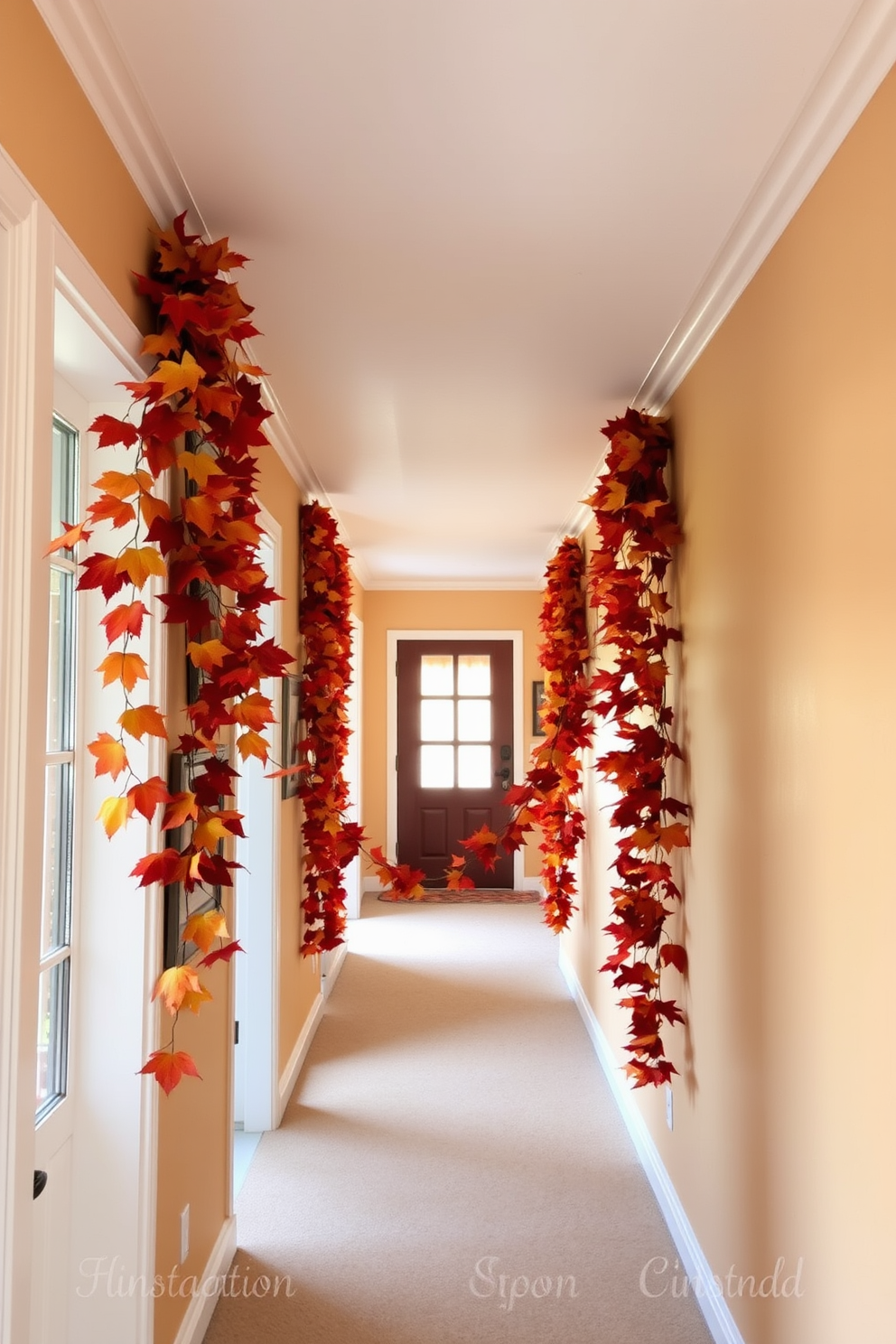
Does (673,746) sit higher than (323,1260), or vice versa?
(673,746)

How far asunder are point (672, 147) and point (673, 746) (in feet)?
5.10

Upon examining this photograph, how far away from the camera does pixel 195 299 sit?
170 centimetres

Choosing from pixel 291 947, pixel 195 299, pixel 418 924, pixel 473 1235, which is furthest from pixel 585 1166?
pixel 418 924

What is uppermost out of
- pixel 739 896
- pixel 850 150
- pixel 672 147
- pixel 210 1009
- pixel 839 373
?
pixel 672 147

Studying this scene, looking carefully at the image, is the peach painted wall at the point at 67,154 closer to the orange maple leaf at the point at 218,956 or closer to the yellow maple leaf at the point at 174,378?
the yellow maple leaf at the point at 174,378

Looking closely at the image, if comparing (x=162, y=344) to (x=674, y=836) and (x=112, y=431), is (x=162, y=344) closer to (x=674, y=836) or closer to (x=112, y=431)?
Result: (x=112, y=431)

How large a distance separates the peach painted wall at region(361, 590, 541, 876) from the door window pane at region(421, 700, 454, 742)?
12.7 inches

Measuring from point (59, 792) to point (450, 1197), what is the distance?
1.94 meters

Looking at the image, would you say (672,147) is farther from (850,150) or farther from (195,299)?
(195,299)

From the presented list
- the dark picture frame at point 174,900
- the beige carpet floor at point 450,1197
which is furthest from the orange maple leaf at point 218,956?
the beige carpet floor at point 450,1197

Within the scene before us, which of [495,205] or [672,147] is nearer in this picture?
[672,147]

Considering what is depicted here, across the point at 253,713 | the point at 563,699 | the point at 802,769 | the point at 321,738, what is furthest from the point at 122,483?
the point at 563,699

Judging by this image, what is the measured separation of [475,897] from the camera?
7129 mm

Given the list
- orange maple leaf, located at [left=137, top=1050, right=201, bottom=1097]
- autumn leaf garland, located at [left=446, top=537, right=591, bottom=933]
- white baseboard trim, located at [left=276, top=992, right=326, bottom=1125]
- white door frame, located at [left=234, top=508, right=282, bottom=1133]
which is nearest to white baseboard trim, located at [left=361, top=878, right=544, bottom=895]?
autumn leaf garland, located at [left=446, top=537, right=591, bottom=933]
